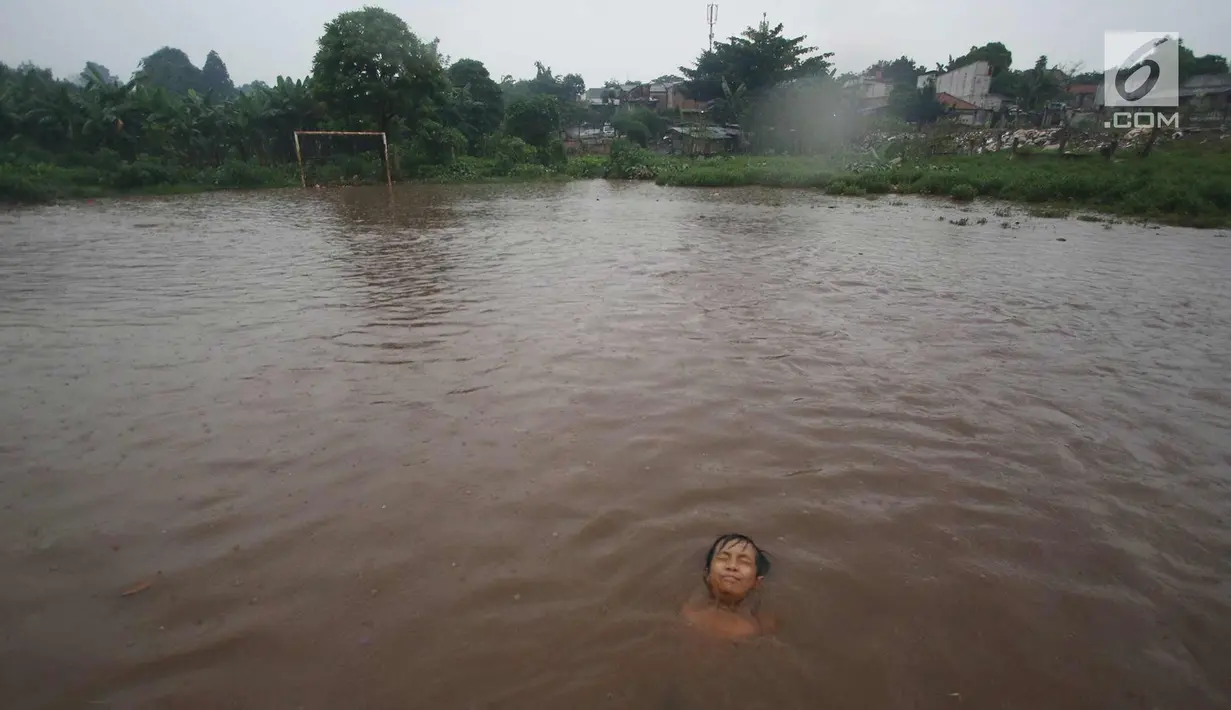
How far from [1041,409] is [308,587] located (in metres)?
4.90

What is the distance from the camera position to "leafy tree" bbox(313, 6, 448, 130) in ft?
84.3

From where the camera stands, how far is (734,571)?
2631mm

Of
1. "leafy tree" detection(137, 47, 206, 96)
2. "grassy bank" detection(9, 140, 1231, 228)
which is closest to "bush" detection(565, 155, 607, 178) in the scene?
"grassy bank" detection(9, 140, 1231, 228)

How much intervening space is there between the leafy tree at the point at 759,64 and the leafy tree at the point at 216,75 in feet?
180

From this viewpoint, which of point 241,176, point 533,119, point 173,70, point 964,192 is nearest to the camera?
point 964,192

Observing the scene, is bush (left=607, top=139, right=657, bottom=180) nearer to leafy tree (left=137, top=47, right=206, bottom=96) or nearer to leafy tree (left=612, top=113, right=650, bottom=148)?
leafy tree (left=612, top=113, right=650, bottom=148)

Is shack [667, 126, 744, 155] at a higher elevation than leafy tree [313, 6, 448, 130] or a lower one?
lower

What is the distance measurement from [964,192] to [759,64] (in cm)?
2546

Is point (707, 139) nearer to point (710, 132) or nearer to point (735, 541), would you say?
point (710, 132)

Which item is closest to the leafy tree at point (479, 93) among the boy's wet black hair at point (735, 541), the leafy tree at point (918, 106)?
the leafy tree at point (918, 106)

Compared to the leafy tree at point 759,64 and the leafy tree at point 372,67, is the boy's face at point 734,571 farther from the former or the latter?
the leafy tree at point 759,64

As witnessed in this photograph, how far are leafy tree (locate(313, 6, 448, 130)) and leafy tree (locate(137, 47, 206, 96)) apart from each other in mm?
33577

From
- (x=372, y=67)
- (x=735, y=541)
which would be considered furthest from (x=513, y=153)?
(x=735, y=541)

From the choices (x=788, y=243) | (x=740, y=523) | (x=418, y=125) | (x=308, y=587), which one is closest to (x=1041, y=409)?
(x=740, y=523)
